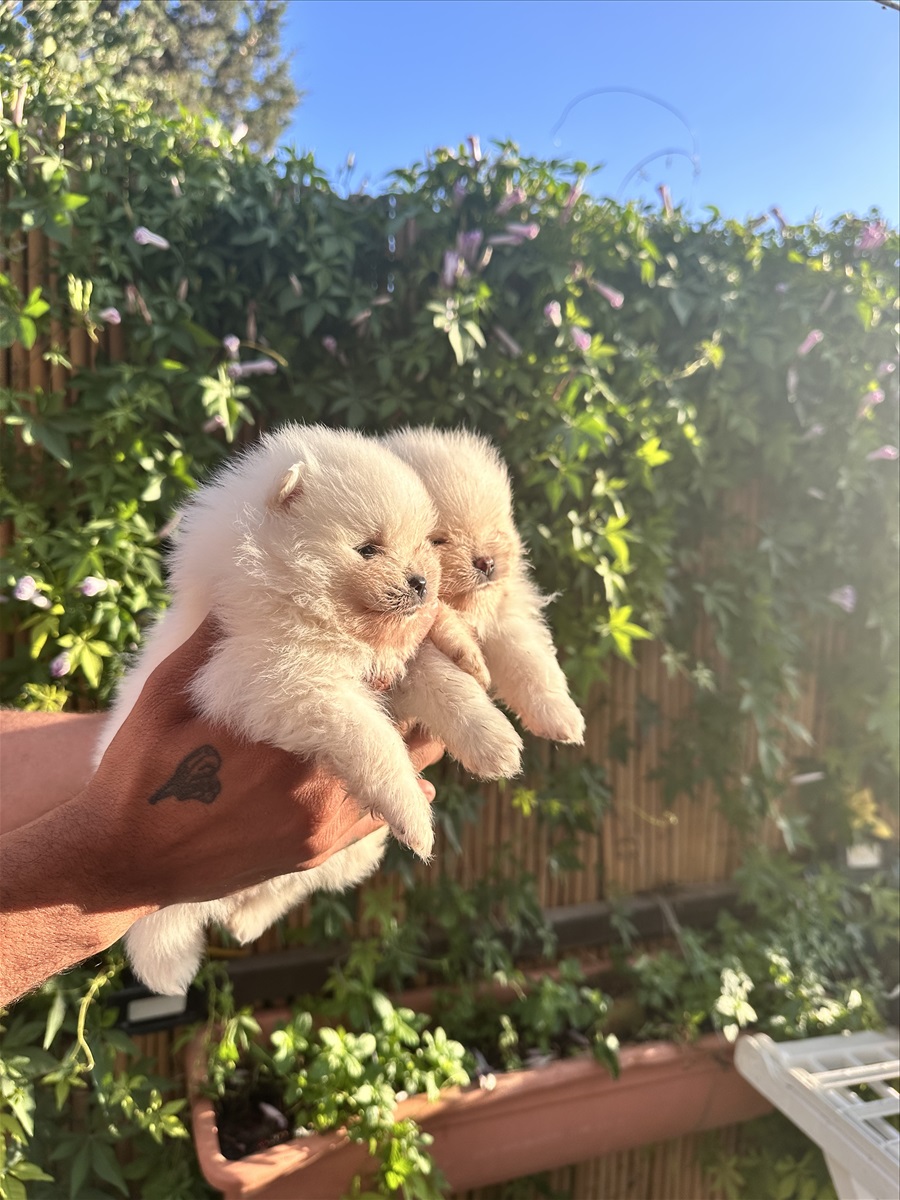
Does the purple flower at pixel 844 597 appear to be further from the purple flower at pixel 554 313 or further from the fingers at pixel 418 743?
the fingers at pixel 418 743

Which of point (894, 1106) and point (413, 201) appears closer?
point (894, 1106)

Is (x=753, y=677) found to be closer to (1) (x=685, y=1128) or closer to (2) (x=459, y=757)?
(1) (x=685, y=1128)

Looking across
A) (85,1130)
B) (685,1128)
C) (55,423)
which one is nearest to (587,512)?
(55,423)

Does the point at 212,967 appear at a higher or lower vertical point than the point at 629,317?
lower

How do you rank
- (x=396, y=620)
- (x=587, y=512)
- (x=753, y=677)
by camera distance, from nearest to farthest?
(x=396, y=620) < (x=587, y=512) < (x=753, y=677)

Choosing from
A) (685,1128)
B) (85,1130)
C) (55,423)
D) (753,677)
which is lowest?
(685,1128)

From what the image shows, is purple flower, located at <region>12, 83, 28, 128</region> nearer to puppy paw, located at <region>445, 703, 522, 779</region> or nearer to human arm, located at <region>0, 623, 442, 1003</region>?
human arm, located at <region>0, 623, 442, 1003</region>

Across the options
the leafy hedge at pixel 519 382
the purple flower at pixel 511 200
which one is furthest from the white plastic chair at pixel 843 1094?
the purple flower at pixel 511 200
